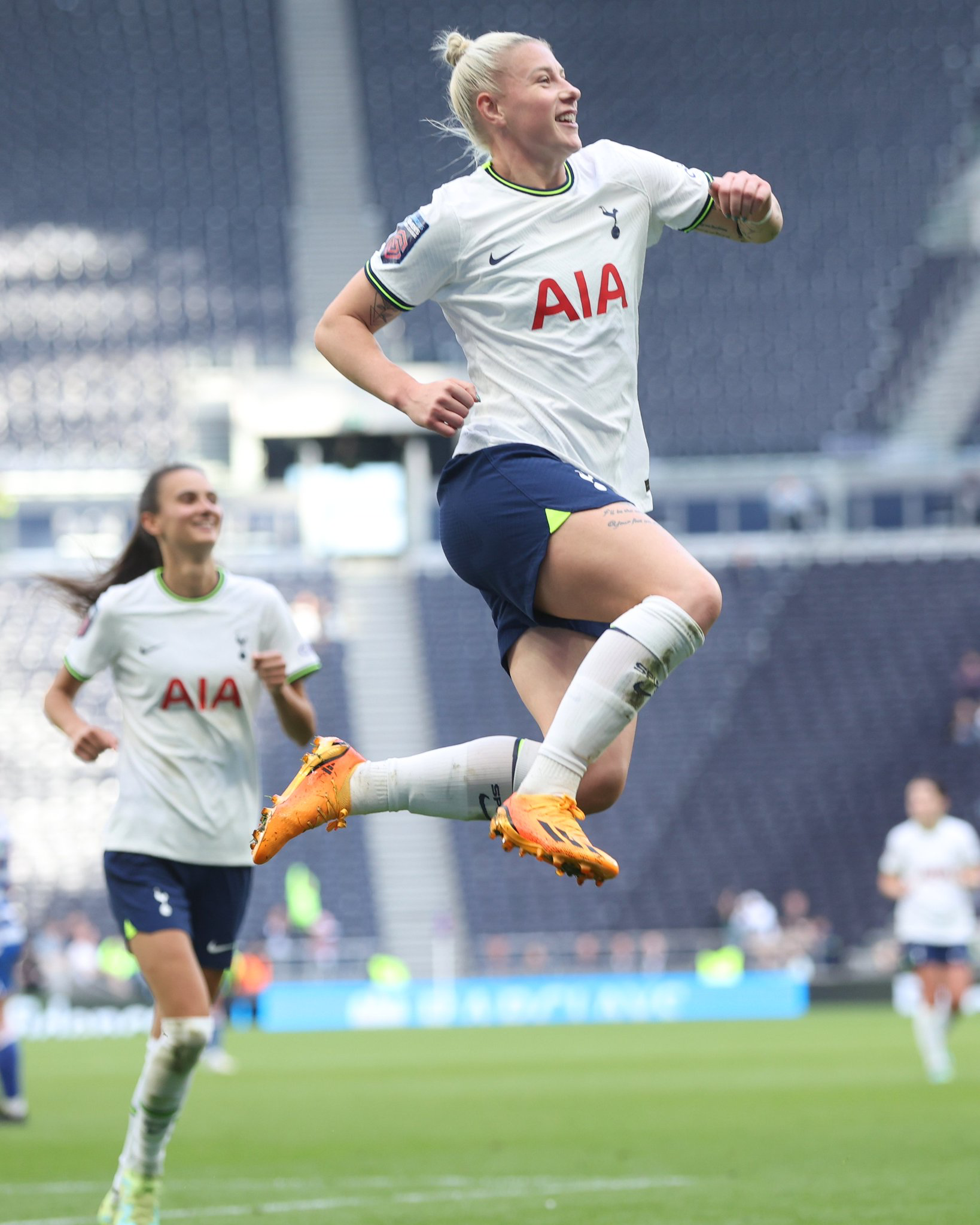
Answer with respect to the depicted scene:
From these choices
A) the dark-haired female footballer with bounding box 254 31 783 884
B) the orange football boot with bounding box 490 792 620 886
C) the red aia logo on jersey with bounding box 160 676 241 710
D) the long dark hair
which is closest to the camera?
the orange football boot with bounding box 490 792 620 886

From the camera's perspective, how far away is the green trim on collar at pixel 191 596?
6.32 metres

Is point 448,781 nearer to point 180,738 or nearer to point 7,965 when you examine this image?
point 180,738

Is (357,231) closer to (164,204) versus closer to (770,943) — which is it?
(164,204)

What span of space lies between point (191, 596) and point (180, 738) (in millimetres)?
561

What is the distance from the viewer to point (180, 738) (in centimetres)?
609

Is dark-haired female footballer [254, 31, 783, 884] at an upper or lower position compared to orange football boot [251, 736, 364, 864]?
upper

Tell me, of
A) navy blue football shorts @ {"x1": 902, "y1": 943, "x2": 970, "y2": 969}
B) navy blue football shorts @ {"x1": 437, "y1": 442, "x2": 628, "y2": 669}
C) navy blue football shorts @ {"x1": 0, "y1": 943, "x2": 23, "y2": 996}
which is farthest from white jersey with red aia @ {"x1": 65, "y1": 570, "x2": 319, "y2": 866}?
navy blue football shorts @ {"x1": 902, "y1": 943, "x2": 970, "y2": 969}

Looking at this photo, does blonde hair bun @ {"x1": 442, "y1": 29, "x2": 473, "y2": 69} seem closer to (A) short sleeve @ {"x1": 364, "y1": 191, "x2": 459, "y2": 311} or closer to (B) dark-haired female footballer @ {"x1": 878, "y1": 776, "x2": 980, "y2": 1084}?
(A) short sleeve @ {"x1": 364, "y1": 191, "x2": 459, "y2": 311}

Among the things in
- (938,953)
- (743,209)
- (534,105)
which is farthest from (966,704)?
(534,105)

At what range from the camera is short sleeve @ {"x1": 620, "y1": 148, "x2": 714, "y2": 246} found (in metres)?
4.50

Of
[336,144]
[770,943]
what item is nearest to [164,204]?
[336,144]

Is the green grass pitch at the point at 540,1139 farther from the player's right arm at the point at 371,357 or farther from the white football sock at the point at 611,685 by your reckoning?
the player's right arm at the point at 371,357

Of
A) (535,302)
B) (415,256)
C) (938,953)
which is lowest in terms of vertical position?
(938,953)

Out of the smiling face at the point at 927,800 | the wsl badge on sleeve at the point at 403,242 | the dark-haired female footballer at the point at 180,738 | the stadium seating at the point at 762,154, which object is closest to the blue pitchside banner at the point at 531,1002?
the smiling face at the point at 927,800
